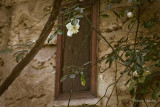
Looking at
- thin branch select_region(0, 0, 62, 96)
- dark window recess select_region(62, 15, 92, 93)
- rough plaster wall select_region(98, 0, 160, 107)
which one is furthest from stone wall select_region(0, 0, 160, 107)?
thin branch select_region(0, 0, 62, 96)

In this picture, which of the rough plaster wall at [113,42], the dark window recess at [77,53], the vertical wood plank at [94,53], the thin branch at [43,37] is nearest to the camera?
the thin branch at [43,37]

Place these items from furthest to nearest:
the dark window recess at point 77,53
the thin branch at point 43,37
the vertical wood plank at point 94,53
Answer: the dark window recess at point 77,53, the vertical wood plank at point 94,53, the thin branch at point 43,37

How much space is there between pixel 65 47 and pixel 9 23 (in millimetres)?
616

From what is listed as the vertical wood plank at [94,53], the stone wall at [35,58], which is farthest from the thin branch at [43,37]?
the vertical wood plank at [94,53]

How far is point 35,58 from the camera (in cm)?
218

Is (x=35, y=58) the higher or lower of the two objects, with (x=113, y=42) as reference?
lower

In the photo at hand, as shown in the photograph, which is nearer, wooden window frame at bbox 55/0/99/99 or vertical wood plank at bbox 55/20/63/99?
wooden window frame at bbox 55/0/99/99

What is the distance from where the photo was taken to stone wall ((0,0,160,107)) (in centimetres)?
190

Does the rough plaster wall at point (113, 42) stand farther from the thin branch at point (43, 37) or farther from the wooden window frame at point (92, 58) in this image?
the thin branch at point (43, 37)

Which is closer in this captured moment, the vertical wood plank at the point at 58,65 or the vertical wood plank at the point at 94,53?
the vertical wood plank at the point at 94,53

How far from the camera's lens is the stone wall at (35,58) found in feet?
6.23

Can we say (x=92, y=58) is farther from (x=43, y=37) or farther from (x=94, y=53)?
(x=43, y=37)

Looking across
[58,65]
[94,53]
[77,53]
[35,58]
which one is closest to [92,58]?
[94,53]

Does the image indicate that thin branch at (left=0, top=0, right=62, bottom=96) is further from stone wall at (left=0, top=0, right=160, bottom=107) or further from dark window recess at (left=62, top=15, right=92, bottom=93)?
dark window recess at (left=62, top=15, right=92, bottom=93)
